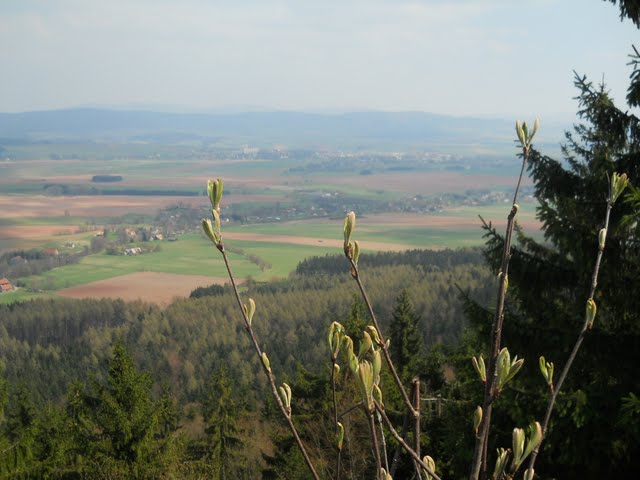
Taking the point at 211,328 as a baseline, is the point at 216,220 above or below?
above

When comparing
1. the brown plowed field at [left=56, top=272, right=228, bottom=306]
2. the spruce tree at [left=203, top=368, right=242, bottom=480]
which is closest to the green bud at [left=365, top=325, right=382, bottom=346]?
the spruce tree at [left=203, top=368, right=242, bottom=480]

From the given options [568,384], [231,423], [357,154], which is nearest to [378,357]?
[568,384]

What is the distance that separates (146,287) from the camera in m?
52.0

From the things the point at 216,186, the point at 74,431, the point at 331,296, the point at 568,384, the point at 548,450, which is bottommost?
the point at 331,296

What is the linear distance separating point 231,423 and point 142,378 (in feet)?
29.3

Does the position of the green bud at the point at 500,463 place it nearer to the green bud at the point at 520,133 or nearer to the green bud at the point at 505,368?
the green bud at the point at 505,368

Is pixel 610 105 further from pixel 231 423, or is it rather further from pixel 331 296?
pixel 331 296

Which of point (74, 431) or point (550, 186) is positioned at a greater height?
point (550, 186)

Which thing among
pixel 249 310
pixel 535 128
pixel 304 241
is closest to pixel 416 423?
pixel 249 310

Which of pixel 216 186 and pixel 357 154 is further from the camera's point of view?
pixel 357 154

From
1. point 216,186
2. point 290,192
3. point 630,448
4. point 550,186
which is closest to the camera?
point 216,186

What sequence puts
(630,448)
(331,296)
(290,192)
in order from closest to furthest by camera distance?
(630,448)
(331,296)
(290,192)

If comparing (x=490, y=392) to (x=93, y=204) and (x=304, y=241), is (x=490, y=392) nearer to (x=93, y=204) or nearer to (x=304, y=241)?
(x=304, y=241)

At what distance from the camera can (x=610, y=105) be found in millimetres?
6566
